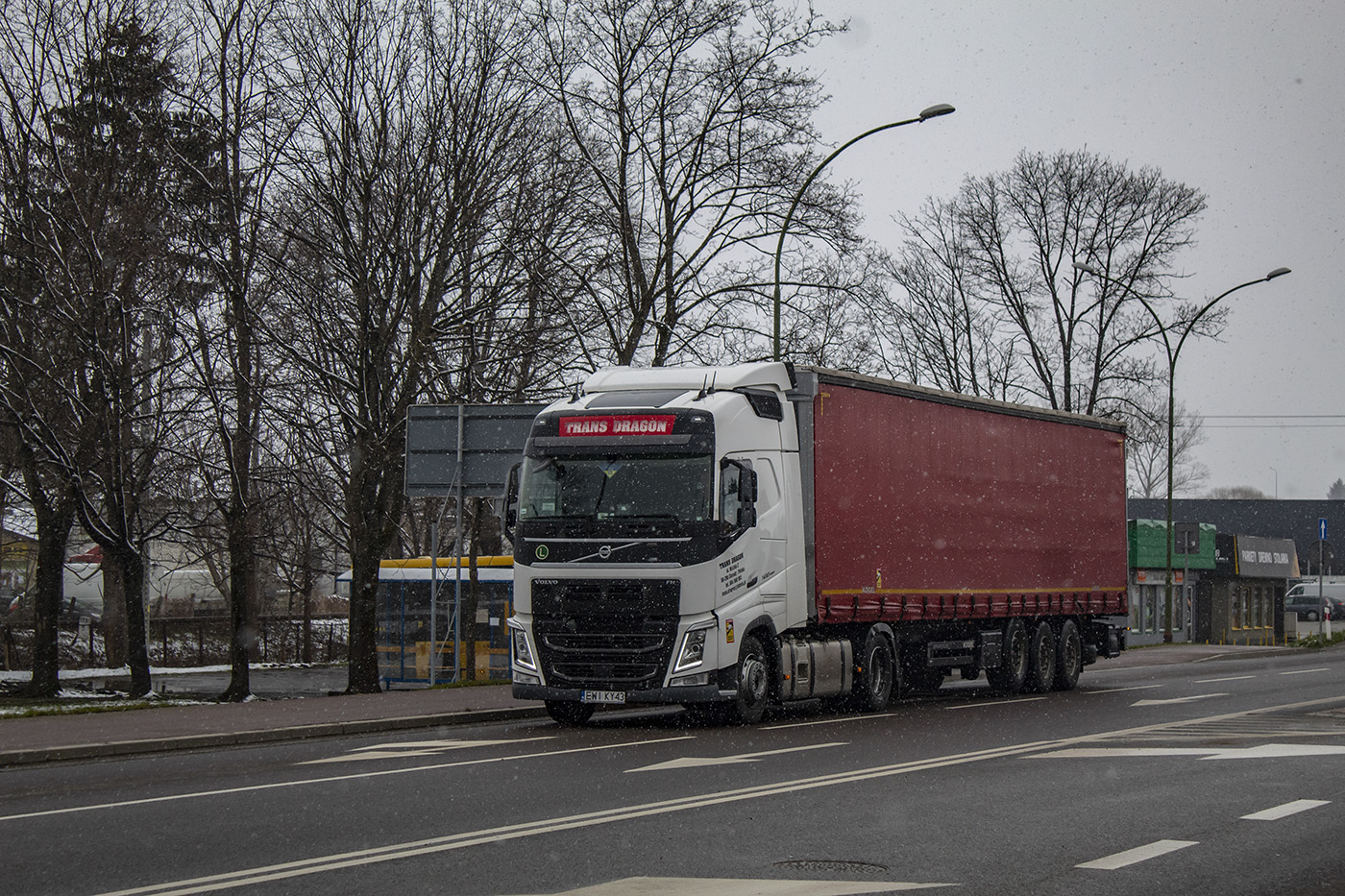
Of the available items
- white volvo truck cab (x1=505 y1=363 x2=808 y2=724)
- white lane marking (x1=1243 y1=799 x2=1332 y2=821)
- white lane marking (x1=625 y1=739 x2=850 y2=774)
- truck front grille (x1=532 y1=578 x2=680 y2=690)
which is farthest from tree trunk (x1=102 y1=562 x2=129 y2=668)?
white lane marking (x1=1243 y1=799 x2=1332 y2=821)

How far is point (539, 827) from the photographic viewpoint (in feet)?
27.5

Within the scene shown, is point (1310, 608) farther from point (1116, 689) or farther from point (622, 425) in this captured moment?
point (622, 425)

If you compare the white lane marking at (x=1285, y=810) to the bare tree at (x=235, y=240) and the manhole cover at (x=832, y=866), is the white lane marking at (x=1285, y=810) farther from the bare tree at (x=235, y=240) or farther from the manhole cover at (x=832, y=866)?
the bare tree at (x=235, y=240)

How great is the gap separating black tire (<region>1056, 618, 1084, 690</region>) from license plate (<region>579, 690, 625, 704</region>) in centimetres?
1013

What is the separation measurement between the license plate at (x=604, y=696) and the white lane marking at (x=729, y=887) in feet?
26.9

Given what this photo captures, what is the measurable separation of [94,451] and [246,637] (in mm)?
4068

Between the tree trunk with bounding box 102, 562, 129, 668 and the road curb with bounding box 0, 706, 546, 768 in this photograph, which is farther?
A: the tree trunk with bounding box 102, 562, 129, 668

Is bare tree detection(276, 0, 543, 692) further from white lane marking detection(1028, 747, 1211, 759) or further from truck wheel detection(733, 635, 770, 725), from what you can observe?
white lane marking detection(1028, 747, 1211, 759)

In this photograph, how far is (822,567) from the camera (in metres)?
17.0

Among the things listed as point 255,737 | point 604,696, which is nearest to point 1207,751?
point 604,696

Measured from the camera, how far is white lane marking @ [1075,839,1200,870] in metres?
7.17

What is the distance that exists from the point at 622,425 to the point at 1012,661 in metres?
8.81

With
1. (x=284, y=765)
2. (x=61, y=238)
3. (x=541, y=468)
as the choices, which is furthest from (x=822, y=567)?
(x=61, y=238)

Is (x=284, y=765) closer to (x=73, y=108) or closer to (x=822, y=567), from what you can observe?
(x=822, y=567)
